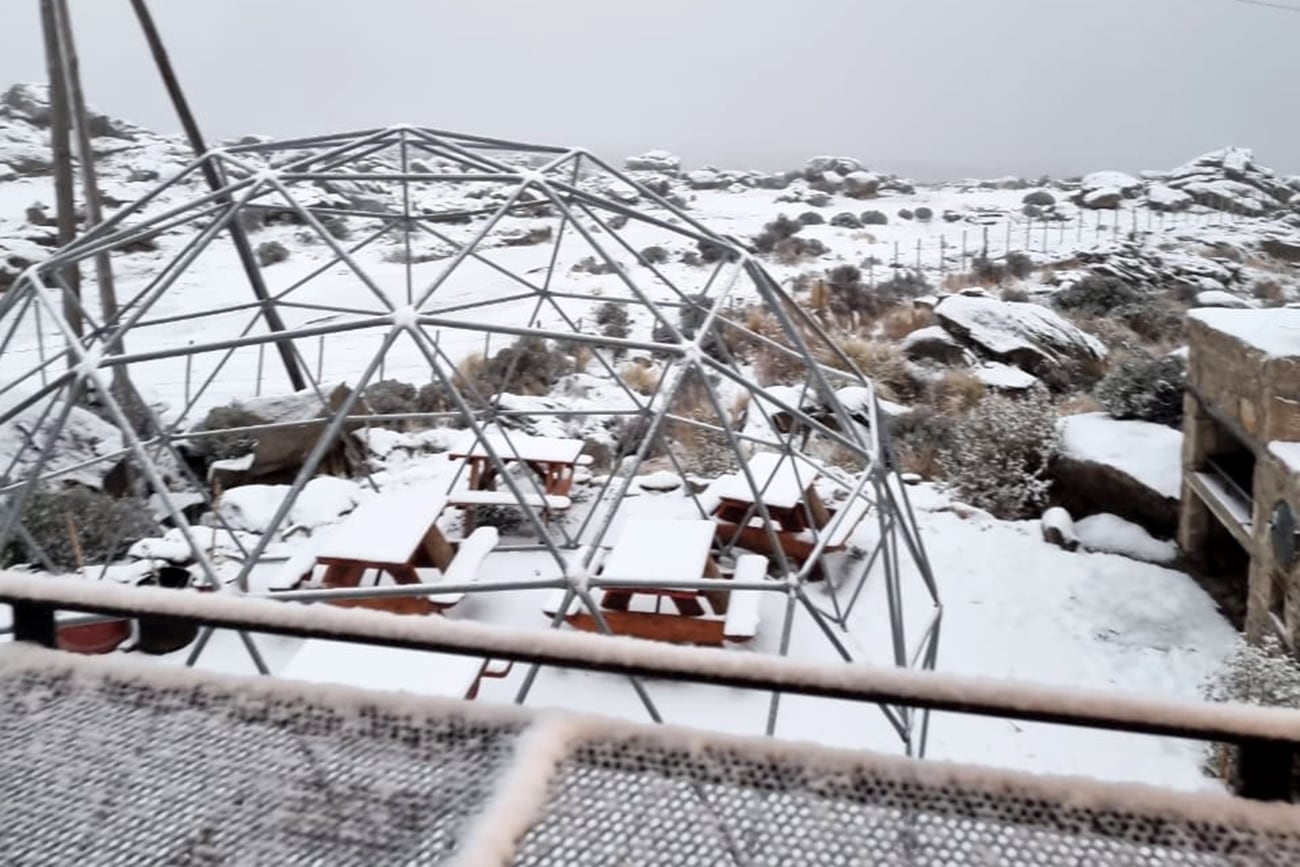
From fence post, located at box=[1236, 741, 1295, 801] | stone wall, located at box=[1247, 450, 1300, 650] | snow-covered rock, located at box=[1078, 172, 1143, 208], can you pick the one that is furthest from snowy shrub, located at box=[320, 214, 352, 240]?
fence post, located at box=[1236, 741, 1295, 801]

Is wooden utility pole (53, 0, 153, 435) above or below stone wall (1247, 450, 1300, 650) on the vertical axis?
above

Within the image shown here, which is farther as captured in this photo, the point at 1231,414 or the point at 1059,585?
the point at 1059,585

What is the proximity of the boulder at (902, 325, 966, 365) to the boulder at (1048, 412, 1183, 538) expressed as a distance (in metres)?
3.56

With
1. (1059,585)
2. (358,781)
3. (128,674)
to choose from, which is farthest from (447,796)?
(1059,585)

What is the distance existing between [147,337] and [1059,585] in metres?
13.4

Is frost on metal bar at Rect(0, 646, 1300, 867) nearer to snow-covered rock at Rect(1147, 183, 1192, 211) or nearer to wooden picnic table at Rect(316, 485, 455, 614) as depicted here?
wooden picnic table at Rect(316, 485, 455, 614)

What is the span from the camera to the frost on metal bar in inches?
40.1

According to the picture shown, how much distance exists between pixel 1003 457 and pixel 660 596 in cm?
424

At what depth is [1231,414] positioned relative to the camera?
18.6 feet

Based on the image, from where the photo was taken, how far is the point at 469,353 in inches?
479

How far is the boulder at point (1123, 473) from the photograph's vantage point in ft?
22.4

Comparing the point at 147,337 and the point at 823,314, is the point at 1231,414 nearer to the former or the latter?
the point at 823,314

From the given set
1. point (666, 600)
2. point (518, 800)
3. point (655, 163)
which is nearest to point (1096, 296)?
point (666, 600)

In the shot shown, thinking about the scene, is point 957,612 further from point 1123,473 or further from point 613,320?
point 613,320
